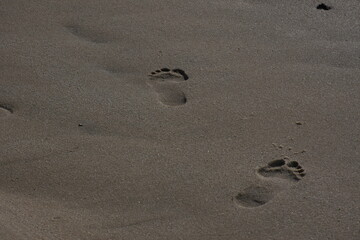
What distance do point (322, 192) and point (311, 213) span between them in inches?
4.9

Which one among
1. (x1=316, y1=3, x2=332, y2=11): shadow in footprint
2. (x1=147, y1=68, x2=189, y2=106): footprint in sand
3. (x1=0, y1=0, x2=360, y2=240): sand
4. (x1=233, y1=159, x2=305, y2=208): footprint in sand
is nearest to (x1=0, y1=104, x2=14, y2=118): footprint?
(x1=0, y1=0, x2=360, y2=240): sand

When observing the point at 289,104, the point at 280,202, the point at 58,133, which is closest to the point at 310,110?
the point at 289,104

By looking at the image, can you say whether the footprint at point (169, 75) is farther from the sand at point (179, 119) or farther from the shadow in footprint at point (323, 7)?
the shadow in footprint at point (323, 7)

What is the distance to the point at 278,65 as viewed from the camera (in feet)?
10.8

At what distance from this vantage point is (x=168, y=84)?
3113 millimetres

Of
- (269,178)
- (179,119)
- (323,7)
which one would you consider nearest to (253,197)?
(269,178)

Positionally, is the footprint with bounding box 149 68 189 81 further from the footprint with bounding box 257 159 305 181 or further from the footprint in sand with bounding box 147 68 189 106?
the footprint with bounding box 257 159 305 181

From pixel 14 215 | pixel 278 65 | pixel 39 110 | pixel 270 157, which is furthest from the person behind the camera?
pixel 278 65

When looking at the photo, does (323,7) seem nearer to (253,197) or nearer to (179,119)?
(179,119)

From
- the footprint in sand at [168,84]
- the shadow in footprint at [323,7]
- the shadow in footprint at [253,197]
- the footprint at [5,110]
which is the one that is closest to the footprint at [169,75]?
the footprint in sand at [168,84]

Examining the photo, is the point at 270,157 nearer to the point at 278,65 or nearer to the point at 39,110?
the point at 278,65

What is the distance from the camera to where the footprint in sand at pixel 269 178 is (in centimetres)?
259

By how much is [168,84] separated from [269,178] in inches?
27.4

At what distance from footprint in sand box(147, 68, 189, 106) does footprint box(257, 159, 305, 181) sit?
52 centimetres
